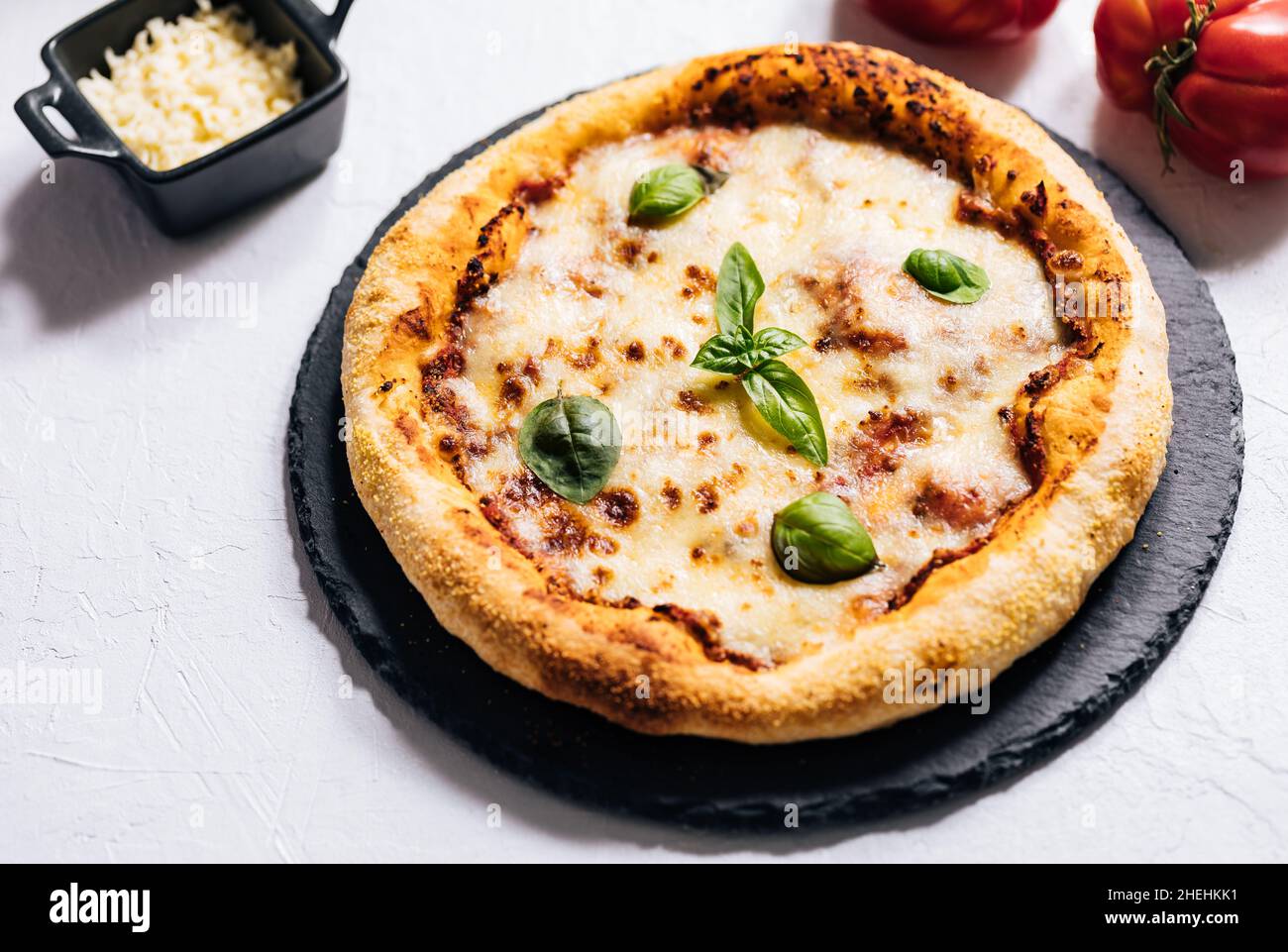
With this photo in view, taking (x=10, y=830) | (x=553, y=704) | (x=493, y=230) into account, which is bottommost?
(x=10, y=830)

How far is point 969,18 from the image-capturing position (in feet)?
17.7

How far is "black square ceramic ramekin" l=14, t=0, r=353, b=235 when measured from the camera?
4.76m

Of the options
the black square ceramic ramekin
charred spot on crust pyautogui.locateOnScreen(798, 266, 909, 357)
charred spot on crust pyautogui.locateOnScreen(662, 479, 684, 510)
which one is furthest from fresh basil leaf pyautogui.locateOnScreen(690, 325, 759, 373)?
the black square ceramic ramekin

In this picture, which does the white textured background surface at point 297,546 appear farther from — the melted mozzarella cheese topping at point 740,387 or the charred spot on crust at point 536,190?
the charred spot on crust at point 536,190

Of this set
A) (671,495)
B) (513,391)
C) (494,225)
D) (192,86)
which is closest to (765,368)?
(671,495)

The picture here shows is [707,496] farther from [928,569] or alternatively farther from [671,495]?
[928,569]

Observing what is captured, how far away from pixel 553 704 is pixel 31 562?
197 cm

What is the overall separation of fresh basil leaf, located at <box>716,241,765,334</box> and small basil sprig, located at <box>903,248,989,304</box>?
52 centimetres

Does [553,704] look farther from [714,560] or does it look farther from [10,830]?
[10,830]

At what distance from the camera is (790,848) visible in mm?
3750

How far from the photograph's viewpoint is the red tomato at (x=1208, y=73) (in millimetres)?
4688

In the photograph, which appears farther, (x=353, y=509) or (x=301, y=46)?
(x=301, y=46)

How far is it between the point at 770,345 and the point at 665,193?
779 millimetres
